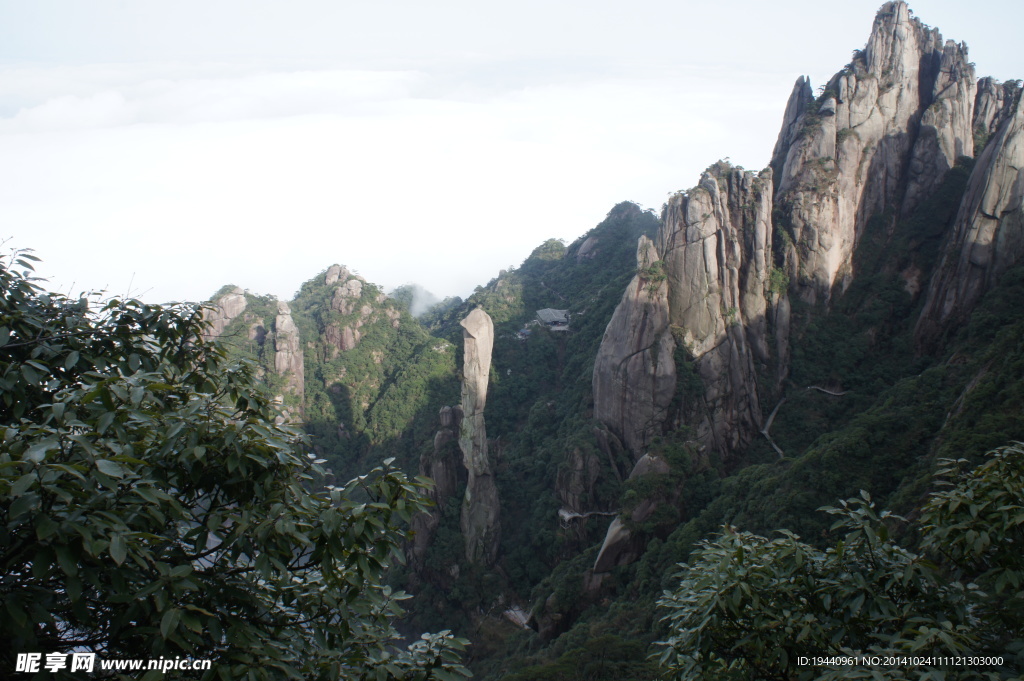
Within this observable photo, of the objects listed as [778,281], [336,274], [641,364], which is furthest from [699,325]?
[336,274]

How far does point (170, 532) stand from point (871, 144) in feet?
143

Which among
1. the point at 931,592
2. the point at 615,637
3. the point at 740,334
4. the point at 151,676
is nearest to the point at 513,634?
the point at 615,637

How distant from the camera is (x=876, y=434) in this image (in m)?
23.9

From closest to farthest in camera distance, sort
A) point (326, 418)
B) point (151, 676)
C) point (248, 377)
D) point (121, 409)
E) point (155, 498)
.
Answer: point (151, 676) < point (155, 498) < point (121, 409) < point (248, 377) < point (326, 418)

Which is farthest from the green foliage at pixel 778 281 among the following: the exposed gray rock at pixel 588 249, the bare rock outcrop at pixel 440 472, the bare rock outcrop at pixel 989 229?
the exposed gray rock at pixel 588 249

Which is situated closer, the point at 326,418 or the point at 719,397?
the point at 719,397

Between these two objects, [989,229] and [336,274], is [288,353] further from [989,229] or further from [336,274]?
[989,229]

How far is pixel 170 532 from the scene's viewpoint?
14.1 feet

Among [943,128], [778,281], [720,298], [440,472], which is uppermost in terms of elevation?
[943,128]

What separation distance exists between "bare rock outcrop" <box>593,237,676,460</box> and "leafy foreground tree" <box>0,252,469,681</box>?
28029mm

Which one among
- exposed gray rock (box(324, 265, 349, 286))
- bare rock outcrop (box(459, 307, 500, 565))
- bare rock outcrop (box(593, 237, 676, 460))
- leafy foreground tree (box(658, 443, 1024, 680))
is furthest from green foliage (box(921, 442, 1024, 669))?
exposed gray rock (box(324, 265, 349, 286))

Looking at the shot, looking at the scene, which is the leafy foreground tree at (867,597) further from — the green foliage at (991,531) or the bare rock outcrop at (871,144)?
the bare rock outcrop at (871,144)

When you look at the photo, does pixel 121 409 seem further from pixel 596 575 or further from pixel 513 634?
pixel 513 634

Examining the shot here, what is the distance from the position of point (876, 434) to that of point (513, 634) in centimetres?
1749
